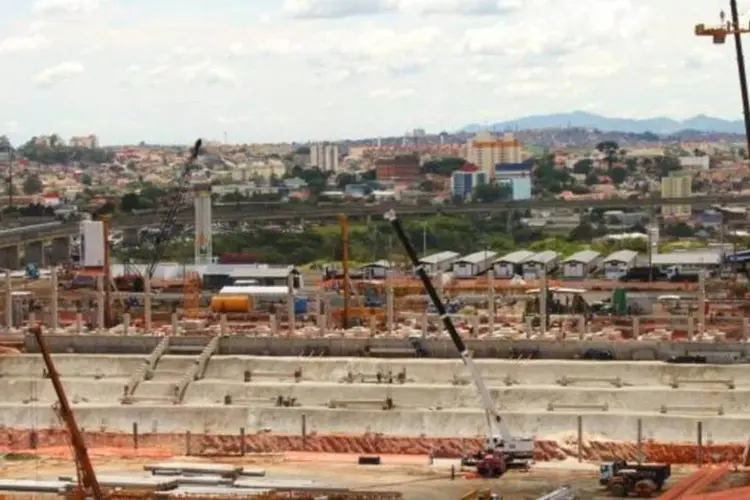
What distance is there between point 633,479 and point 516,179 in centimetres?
13853

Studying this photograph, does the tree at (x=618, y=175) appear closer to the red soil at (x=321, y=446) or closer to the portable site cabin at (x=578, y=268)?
the portable site cabin at (x=578, y=268)

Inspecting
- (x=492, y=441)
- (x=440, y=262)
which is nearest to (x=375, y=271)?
(x=440, y=262)

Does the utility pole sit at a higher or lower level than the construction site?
higher

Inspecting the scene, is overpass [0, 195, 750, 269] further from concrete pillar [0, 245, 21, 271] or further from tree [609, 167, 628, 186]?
tree [609, 167, 628, 186]

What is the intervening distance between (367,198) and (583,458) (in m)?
112

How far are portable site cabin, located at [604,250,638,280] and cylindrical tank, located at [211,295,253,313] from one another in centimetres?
2532

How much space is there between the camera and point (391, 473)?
41.5m

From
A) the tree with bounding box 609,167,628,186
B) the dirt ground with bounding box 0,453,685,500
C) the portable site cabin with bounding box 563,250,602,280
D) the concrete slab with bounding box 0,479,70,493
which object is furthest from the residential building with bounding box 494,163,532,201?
the concrete slab with bounding box 0,479,70,493

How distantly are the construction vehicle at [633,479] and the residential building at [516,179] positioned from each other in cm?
12147

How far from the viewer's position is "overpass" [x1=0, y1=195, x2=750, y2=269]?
341 feet

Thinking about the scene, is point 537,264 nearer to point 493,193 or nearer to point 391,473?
point 391,473

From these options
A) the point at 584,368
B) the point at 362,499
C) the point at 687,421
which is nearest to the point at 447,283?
Result: the point at 584,368

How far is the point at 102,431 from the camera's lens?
4797cm

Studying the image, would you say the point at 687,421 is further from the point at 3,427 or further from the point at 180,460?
the point at 3,427
